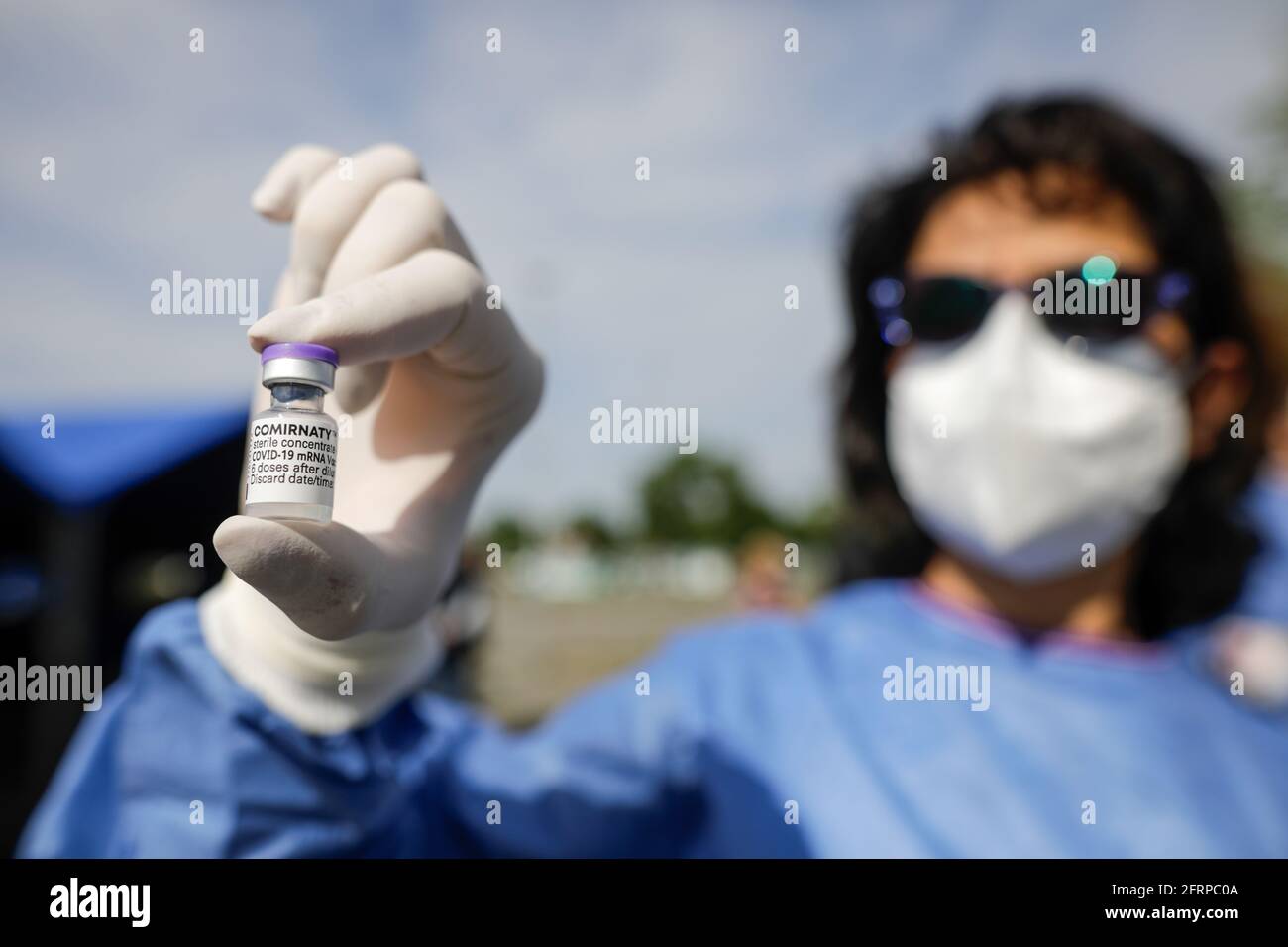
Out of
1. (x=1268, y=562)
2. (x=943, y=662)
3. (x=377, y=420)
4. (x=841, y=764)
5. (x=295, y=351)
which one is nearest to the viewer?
(x=295, y=351)

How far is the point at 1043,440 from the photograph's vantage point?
1.46 m

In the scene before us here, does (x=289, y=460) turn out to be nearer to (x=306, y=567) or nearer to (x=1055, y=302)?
(x=306, y=567)

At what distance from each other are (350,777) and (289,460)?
47cm

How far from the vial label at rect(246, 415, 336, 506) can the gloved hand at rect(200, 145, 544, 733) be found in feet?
0.09

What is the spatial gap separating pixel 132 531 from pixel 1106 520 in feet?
15.0

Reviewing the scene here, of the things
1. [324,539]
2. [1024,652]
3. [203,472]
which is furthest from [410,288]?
[203,472]

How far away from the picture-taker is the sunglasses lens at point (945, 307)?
1482 millimetres

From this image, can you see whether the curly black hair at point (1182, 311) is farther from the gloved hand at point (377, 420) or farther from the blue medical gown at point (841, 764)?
the gloved hand at point (377, 420)

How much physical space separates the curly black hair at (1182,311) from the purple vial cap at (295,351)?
50.8 inches
